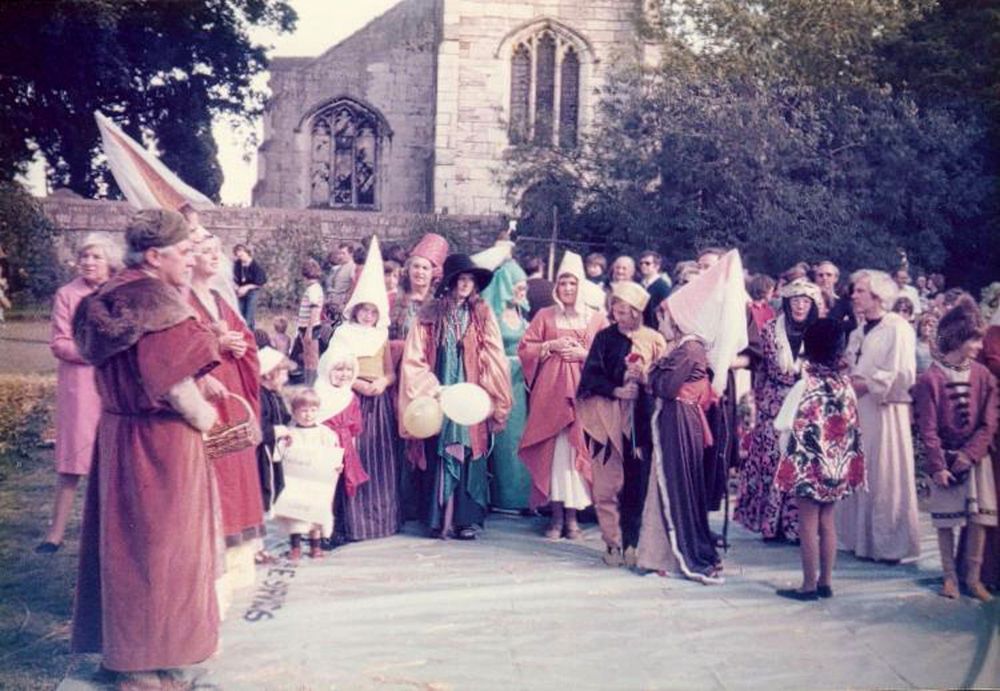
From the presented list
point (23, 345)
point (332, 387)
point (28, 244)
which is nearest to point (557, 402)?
point (332, 387)

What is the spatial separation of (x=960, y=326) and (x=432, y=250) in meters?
3.13

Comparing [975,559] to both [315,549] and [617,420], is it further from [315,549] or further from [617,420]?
[315,549]

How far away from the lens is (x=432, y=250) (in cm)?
655

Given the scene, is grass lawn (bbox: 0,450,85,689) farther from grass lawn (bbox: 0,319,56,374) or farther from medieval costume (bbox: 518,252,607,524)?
medieval costume (bbox: 518,252,607,524)

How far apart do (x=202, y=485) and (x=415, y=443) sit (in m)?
2.63

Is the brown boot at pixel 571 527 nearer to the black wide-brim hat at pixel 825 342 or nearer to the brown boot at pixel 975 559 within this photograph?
the black wide-brim hat at pixel 825 342

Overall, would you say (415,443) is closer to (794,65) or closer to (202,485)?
(202,485)

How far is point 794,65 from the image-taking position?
44.0 ft

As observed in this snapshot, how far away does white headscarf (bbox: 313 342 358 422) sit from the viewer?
5.71m

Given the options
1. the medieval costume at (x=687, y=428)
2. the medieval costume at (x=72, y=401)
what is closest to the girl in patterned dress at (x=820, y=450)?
the medieval costume at (x=687, y=428)

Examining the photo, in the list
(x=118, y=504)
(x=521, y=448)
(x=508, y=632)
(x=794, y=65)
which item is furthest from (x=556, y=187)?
(x=118, y=504)

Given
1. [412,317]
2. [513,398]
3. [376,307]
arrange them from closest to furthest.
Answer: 1. [376,307]
2. [412,317]
3. [513,398]

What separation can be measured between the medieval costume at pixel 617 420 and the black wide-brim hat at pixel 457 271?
94cm

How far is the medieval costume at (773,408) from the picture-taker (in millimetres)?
6188
